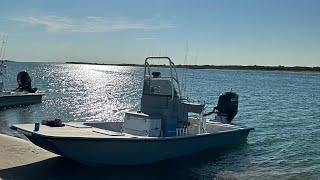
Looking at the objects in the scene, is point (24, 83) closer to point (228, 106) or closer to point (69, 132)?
point (228, 106)

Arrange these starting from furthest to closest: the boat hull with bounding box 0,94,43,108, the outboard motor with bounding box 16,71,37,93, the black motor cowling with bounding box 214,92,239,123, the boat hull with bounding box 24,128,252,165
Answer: the outboard motor with bounding box 16,71,37,93 < the boat hull with bounding box 0,94,43,108 < the black motor cowling with bounding box 214,92,239,123 < the boat hull with bounding box 24,128,252,165

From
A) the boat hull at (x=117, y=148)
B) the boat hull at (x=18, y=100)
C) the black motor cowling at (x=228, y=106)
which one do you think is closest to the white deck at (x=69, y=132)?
the boat hull at (x=117, y=148)

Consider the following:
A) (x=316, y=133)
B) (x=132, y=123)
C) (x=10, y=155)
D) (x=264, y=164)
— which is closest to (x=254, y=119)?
(x=316, y=133)

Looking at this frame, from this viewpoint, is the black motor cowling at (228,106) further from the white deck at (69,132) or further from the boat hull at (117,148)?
the white deck at (69,132)

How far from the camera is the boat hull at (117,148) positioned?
13.8 meters

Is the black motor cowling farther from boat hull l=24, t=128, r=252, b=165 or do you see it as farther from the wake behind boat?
boat hull l=24, t=128, r=252, b=165

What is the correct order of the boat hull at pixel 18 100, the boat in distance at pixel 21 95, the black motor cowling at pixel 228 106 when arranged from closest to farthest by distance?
the black motor cowling at pixel 228 106, the boat hull at pixel 18 100, the boat in distance at pixel 21 95

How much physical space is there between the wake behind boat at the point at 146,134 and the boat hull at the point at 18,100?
19782mm

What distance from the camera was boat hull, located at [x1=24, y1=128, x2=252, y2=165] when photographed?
544 inches

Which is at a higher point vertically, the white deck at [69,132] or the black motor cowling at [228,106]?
the black motor cowling at [228,106]

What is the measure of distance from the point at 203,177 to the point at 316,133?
1195 centimetres

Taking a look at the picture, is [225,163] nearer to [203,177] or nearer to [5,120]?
[203,177]

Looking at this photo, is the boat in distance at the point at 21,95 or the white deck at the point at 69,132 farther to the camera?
the boat in distance at the point at 21,95

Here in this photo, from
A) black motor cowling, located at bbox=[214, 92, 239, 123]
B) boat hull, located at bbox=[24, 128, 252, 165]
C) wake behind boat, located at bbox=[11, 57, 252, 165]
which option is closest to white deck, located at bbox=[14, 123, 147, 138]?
wake behind boat, located at bbox=[11, 57, 252, 165]
